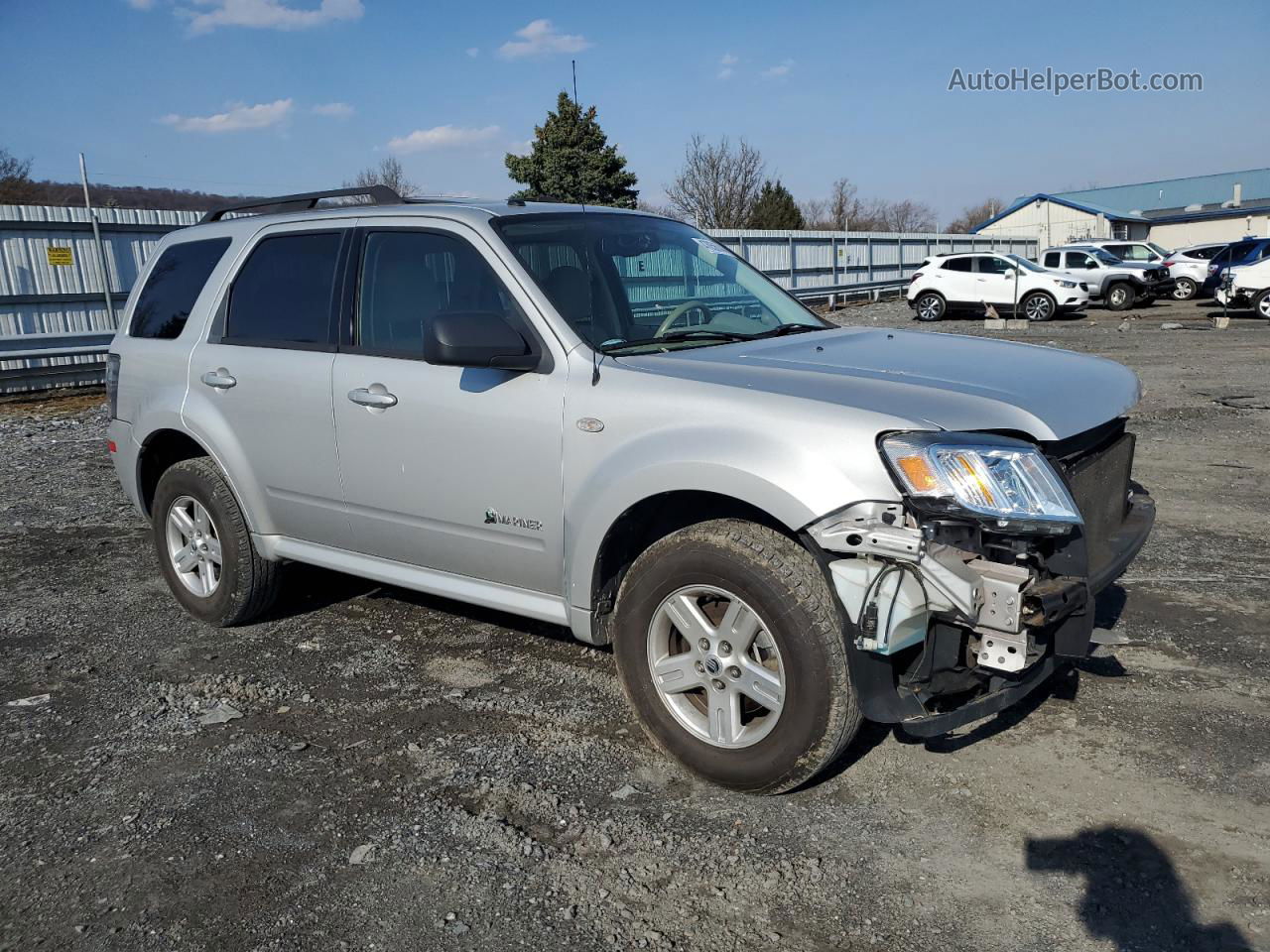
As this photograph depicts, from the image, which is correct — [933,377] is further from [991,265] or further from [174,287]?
[991,265]

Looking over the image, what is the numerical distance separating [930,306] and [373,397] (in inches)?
906

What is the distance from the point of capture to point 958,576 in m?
2.82

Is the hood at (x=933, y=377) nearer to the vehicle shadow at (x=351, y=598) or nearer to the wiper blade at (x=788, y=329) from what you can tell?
the wiper blade at (x=788, y=329)

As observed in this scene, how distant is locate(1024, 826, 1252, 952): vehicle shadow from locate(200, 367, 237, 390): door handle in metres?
3.86

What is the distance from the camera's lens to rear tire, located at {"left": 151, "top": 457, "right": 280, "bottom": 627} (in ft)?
16.1

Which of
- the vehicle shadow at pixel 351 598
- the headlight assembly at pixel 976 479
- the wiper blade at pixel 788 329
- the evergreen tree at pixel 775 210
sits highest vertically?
the evergreen tree at pixel 775 210

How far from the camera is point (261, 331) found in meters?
4.76

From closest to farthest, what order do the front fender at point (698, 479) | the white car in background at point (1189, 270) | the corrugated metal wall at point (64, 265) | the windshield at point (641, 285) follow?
the front fender at point (698, 479) < the windshield at point (641, 285) < the corrugated metal wall at point (64, 265) < the white car in background at point (1189, 270)

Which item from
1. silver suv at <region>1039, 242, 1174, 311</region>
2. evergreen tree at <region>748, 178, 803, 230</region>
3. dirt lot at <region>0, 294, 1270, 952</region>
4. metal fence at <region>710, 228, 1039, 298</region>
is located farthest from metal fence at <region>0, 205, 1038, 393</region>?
evergreen tree at <region>748, 178, 803, 230</region>

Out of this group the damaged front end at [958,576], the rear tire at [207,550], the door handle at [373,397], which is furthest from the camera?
the rear tire at [207,550]

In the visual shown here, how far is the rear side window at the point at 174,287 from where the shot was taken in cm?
515

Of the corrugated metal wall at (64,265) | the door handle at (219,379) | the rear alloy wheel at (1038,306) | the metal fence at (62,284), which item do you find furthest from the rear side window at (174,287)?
the rear alloy wheel at (1038,306)

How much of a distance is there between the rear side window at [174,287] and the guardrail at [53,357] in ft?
32.8

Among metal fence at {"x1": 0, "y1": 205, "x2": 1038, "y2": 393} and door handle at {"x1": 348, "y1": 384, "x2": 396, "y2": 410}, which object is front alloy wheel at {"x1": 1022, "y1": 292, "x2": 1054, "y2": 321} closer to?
metal fence at {"x1": 0, "y1": 205, "x2": 1038, "y2": 393}
